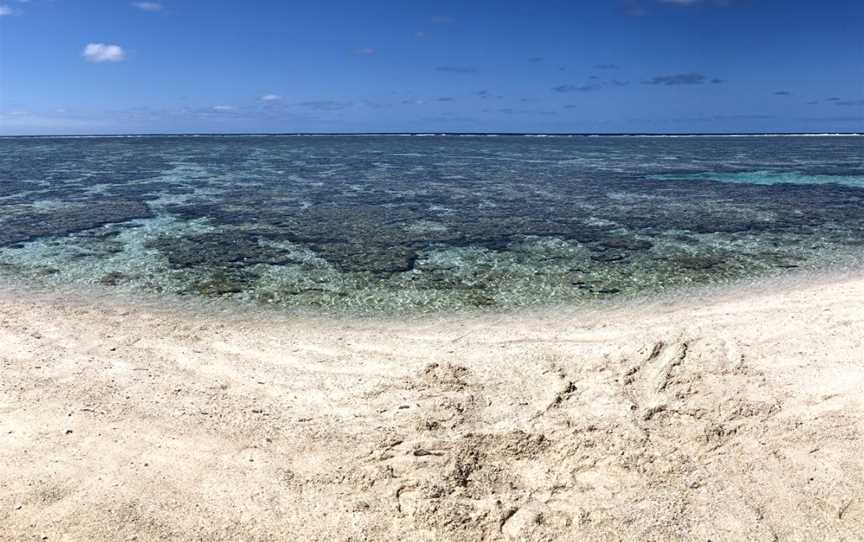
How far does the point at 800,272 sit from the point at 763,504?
1089 cm

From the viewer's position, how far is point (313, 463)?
6.34m

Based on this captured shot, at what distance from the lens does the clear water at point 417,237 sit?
1354cm

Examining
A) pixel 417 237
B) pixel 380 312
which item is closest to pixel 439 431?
pixel 380 312

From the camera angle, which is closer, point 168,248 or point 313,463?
point 313,463

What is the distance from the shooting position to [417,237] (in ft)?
64.0

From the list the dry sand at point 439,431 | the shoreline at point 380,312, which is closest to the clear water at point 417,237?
the shoreline at point 380,312

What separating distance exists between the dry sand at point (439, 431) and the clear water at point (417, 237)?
302 centimetres

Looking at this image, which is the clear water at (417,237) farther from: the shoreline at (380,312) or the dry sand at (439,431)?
the dry sand at (439,431)

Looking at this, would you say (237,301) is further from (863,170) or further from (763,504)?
(863,170)

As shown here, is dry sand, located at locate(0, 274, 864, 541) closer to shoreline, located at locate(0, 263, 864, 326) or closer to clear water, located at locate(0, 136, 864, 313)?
shoreline, located at locate(0, 263, 864, 326)

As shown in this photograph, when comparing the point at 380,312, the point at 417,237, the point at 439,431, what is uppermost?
the point at 417,237

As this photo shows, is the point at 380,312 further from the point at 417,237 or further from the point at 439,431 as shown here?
the point at 417,237

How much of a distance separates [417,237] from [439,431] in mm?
12954

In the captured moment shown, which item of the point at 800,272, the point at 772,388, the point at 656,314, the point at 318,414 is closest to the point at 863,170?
the point at 800,272
